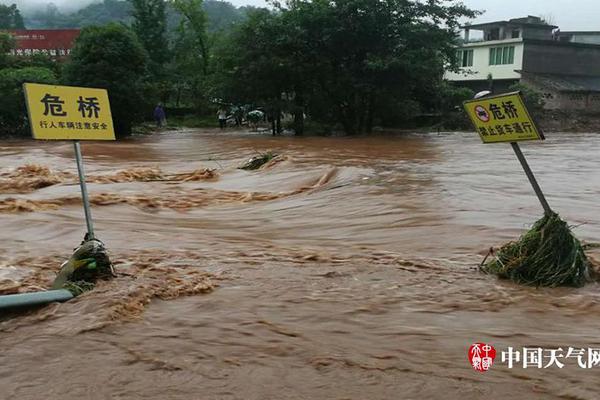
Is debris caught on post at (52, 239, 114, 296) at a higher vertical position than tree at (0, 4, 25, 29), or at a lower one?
lower

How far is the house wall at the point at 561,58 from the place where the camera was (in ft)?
108

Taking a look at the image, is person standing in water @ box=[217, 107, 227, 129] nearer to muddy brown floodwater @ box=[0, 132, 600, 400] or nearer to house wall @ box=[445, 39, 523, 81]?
house wall @ box=[445, 39, 523, 81]

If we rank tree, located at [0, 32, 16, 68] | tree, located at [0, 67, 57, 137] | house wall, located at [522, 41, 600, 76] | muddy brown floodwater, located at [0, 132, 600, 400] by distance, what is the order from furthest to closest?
house wall, located at [522, 41, 600, 76]
tree, located at [0, 32, 16, 68]
tree, located at [0, 67, 57, 137]
muddy brown floodwater, located at [0, 132, 600, 400]

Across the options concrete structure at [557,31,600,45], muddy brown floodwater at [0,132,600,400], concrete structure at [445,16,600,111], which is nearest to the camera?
muddy brown floodwater at [0,132,600,400]

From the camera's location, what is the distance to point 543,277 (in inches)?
161

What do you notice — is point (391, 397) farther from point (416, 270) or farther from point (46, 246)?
point (46, 246)

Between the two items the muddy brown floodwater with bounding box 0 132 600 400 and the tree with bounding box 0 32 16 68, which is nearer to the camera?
the muddy brown floodwater with bounding box 0 132 600 400

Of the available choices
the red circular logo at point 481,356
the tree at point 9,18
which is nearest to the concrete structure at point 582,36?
the red circular logo at point 481,356

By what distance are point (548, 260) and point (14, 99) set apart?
2508cm

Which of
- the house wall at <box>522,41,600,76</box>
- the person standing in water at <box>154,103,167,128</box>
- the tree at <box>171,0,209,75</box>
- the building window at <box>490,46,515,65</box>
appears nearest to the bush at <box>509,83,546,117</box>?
the house wall at <box>522,41,600,76</box>

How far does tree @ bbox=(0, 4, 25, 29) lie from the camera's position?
211ft

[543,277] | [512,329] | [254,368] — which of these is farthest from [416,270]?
[254,368]

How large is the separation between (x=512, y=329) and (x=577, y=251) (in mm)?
1144

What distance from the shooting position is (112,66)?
24641 mm
